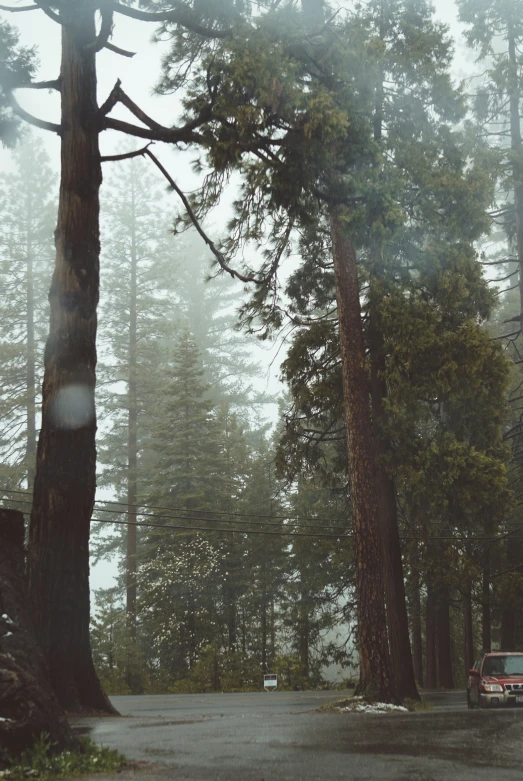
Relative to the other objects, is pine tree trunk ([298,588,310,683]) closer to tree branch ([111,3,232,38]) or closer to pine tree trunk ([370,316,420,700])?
pine tree trunk ([370,316,420,700])

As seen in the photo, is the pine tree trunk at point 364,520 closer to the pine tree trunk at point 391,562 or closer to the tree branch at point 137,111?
the pine tree trunk at point 391,562

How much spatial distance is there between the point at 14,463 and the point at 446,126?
2532 centimetres

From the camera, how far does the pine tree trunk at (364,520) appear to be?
15398 millimetres

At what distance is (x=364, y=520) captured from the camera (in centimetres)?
1590

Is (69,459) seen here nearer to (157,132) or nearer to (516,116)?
(157,132)

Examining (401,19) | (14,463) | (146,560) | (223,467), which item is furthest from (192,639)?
(401,19)

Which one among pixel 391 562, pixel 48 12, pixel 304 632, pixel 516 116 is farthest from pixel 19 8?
pixel 304 632

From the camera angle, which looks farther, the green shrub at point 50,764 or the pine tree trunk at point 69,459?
the pine tree trunk at point 69,459

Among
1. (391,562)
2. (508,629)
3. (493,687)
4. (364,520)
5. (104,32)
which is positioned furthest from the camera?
(508,629)

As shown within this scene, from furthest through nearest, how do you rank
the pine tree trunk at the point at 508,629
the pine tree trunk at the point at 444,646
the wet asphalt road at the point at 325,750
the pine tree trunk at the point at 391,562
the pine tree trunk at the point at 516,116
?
1. the pine tree trunk at the point at 444,646
2. the pine tree trunk at the point at 508,629
3. the pine tree trunk at the point at 516,116
4. the pine tree trunk at the point at 391,562
5. the wet asphalt road at the point at 325,750

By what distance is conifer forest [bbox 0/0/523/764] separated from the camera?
391 inches

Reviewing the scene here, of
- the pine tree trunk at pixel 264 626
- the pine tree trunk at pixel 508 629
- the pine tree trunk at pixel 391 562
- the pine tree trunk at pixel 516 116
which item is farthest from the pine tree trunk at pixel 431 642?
the pine tree trunk at pixel 391 562

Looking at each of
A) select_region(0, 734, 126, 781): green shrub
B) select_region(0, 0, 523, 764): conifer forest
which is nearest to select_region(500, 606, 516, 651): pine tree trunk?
select_region(0, 0, 523, 764): conifer forest

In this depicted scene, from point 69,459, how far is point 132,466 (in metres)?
32.3
